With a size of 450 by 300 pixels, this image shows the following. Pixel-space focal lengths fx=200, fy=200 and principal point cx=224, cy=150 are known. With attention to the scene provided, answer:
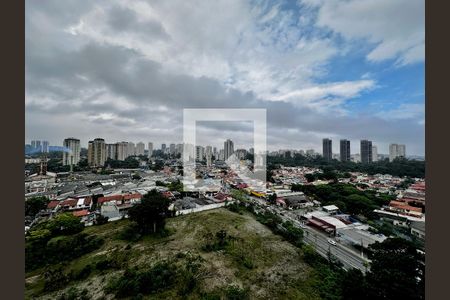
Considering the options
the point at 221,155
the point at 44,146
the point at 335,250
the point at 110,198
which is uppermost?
the point at 44,146

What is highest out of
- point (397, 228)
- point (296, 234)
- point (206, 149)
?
point (206, 149)

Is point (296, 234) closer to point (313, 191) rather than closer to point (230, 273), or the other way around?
point (230, 273)

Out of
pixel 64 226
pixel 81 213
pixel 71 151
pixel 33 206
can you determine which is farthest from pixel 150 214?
pixel 71 151

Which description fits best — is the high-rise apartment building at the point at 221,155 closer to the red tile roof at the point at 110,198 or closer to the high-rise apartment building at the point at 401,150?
the red tile roof at the point at 110,198

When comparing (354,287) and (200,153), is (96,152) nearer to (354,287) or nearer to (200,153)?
(200,153)

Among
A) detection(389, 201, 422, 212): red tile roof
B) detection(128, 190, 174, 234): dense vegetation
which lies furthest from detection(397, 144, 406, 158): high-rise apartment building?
detection(128, 190, 174, 234): dense vegetation

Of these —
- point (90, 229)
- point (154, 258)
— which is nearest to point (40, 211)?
point (90, 229)
